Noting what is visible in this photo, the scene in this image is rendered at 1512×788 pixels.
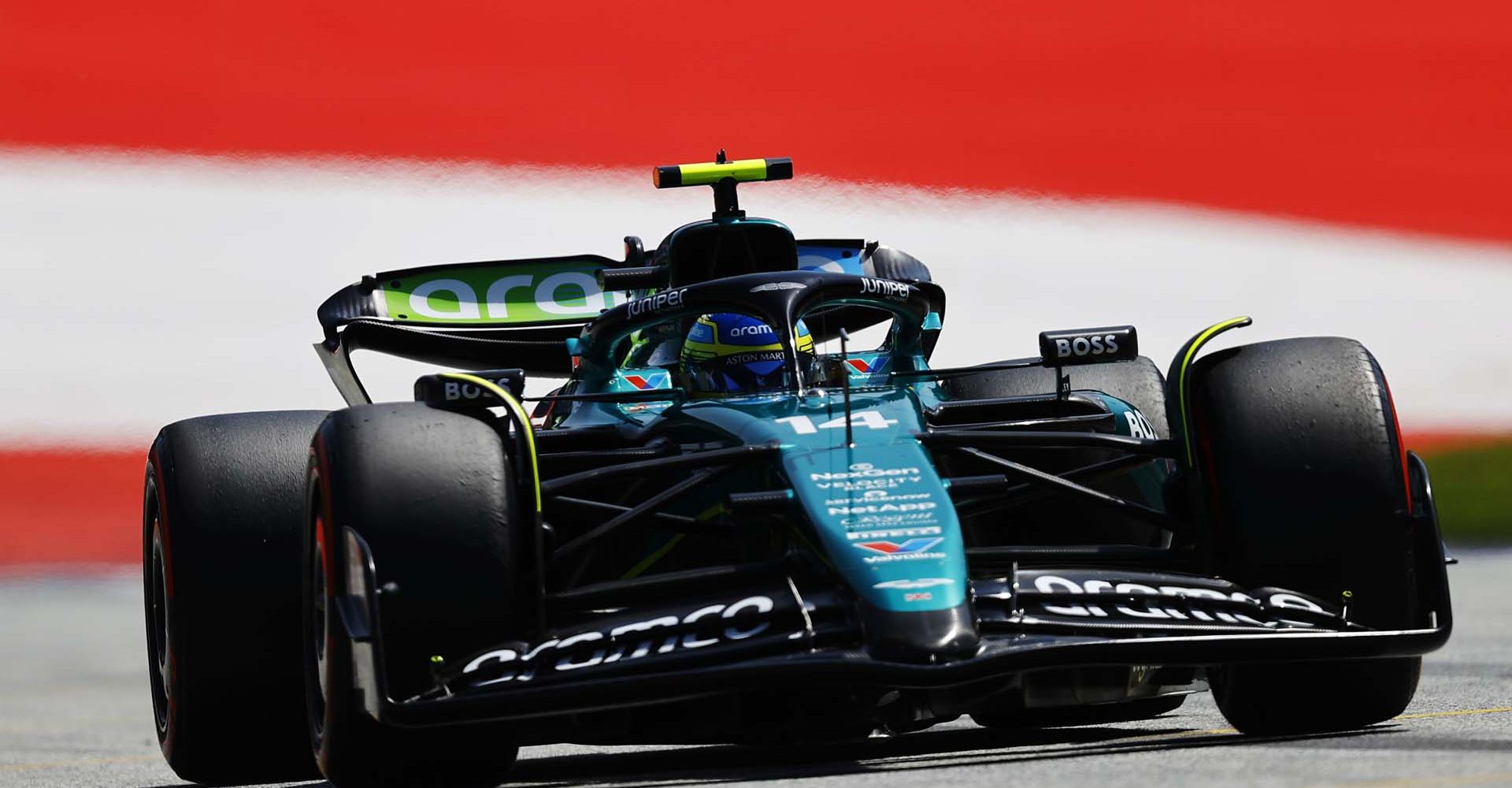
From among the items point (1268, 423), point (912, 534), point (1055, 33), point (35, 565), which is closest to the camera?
point (912, 534)

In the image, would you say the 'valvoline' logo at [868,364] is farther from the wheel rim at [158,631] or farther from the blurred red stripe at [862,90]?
the blurred red stripe at [862,90]

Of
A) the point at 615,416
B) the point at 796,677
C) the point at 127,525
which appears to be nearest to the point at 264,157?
the point at 127,525

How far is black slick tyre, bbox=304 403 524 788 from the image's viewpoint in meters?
5.21

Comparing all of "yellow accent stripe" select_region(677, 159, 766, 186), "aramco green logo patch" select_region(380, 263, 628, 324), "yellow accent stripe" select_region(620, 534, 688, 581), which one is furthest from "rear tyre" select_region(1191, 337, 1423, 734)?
"aramco green logo patch" select_region(380, 263, 628, 324)

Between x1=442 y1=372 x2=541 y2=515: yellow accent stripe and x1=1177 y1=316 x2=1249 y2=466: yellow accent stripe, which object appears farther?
x1=1177 y1=316 x2=1249 y2=466: yellow accent stripe

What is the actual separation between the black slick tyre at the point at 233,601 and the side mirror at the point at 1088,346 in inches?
88.7

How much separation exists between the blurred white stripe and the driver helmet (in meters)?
6.26

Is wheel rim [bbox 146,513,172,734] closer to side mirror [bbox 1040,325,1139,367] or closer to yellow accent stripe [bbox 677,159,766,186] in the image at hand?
yellow accent stripe [bbox 677,159,766,186]

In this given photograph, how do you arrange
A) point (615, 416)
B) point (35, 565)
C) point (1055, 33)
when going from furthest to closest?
point (1055, 33) < point (35, 565) < point (615, 416)

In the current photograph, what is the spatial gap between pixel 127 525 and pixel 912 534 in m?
8.35

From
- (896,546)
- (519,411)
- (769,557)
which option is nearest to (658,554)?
(769,557)

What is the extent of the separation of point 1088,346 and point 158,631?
3.12 meters

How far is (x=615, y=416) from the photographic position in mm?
7027

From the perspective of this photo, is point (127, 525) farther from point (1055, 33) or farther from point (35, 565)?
point (1055, 33)
